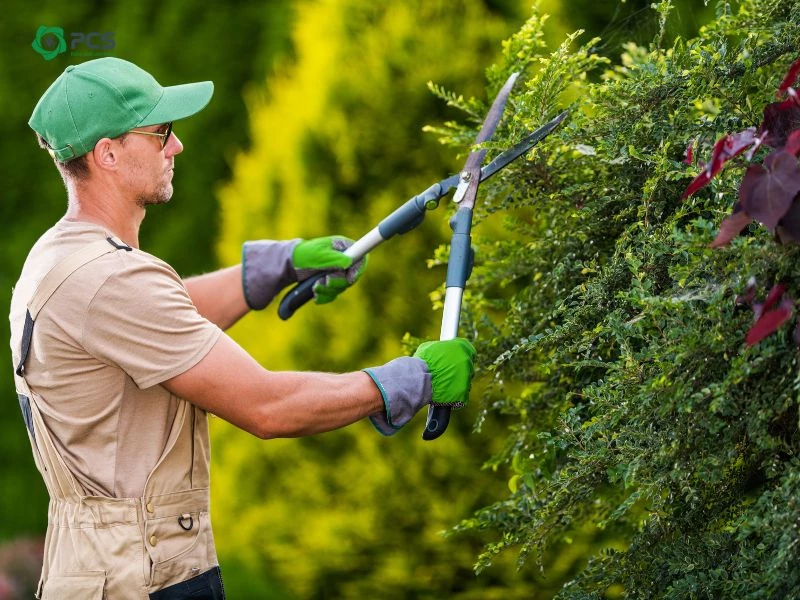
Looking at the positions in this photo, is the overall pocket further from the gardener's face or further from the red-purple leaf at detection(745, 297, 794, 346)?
the red-purple leaf at detection(745, 297, 794, 346)

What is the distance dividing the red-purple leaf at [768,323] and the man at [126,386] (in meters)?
0.82

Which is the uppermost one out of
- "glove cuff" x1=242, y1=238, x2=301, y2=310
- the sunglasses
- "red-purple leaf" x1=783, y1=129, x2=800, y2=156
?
the sunglasses

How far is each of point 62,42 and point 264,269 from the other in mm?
3003

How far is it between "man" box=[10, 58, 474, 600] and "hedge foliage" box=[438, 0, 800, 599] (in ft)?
1.06

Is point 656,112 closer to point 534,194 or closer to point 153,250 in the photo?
point 534,194

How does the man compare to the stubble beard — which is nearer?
the man

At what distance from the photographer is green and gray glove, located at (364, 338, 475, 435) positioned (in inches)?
91.1

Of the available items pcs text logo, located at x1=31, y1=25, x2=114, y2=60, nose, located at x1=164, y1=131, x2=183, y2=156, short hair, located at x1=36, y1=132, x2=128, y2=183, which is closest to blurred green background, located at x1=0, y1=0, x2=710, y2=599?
pcs text logo, located at x1=31, y1=25, x2=114, y2=60

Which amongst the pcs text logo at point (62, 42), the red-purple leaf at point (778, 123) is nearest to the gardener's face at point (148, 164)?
the red-purple leaf at point (778, 123)

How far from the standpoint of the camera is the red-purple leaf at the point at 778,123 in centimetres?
174

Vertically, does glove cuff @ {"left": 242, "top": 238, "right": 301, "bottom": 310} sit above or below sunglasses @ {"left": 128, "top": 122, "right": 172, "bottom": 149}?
below

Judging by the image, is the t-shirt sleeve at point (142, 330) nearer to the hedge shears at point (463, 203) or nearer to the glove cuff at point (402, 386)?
the glove cuff at point (402, 386)

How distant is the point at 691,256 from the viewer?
6.40ft

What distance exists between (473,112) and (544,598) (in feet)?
6.10
